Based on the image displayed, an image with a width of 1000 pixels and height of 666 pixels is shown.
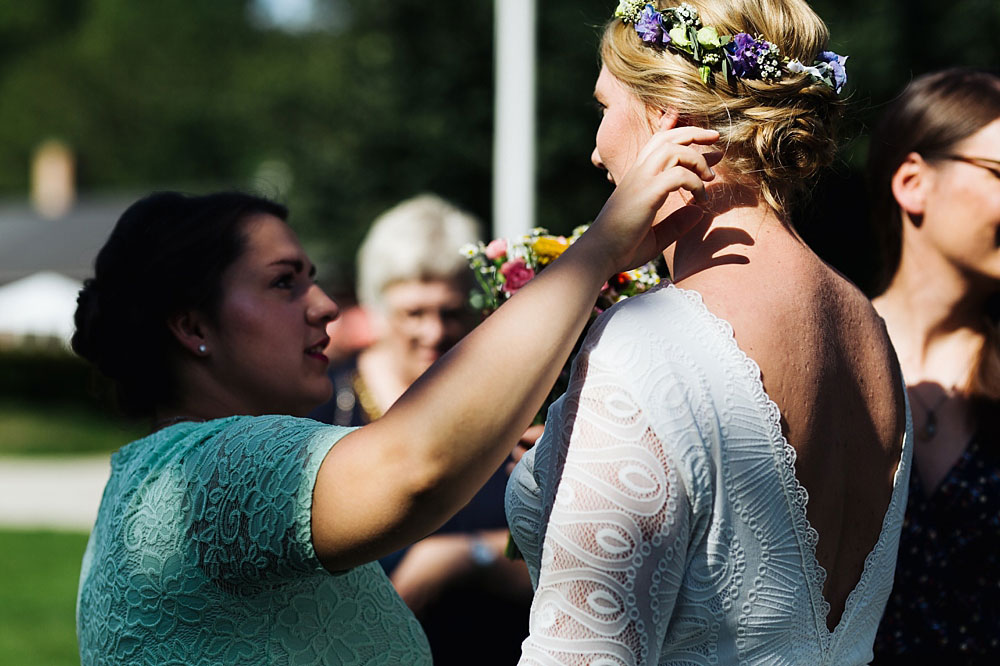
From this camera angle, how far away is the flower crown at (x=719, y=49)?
179cm

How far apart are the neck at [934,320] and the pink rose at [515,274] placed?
110 centimetres

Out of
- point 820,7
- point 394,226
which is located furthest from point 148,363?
point 820,7

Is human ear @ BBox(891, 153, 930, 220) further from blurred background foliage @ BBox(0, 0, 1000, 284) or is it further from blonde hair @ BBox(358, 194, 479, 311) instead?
blonde hair @ BBox(358, 194, 479, 311)

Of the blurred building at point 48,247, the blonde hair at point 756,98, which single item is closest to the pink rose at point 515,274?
the blonde hair at point 756,98

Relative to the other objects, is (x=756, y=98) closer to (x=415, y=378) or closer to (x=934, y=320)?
(x=934, y=320)

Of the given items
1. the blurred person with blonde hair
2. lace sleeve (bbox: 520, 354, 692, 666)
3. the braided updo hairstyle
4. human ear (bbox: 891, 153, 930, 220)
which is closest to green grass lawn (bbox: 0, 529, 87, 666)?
the blurred person with blonde hair

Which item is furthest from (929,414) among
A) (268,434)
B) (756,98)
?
(268,434)

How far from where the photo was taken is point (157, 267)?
7.95 ft

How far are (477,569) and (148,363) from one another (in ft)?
4.89

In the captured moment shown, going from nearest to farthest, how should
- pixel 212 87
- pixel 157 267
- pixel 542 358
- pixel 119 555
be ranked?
1. pixel 542 358
2. pixel 119 555
3. pixel 157 267
4. pixel 212 87

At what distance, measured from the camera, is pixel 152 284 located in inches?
95.6

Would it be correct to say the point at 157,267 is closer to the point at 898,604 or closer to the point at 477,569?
the point at 477,569

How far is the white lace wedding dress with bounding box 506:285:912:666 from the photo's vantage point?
1.62m

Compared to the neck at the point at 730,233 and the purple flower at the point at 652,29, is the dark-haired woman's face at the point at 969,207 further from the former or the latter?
the purple flower at the point at 652,29
